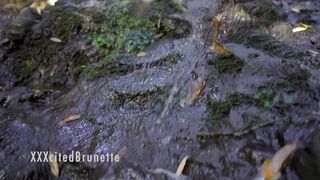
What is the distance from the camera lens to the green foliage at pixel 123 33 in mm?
4168

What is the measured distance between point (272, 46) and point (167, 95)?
50.7 inches

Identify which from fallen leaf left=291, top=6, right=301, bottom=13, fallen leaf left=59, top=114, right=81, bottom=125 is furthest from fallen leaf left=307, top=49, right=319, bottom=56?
fallen leaf left=59, top=114, right=81, bottom=125

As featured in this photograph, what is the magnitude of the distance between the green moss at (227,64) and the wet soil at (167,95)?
0.01 m

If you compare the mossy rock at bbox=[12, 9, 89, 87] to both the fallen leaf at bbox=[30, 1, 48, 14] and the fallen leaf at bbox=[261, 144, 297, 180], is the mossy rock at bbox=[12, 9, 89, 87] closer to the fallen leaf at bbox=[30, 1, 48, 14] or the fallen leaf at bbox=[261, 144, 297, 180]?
the fallen leaf at bbox=[30, 1, 48, 14]

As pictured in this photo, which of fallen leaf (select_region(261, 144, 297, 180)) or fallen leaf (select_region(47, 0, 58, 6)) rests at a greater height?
fallen leaf (select_region(47, 0, 58, 6))

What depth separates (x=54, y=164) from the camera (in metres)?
2.95

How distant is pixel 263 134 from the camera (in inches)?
107

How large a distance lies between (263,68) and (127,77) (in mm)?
1448

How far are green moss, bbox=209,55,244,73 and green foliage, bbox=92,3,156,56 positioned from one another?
1.02 m

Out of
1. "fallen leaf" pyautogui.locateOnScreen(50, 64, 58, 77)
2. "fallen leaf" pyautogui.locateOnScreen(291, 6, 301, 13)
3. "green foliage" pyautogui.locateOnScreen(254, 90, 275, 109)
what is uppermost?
"fallen leaf" pyautogui.locateOnScreen(291, 6, 301, 13)

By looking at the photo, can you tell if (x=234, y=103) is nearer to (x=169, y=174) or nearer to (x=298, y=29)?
(x=169, y=174)

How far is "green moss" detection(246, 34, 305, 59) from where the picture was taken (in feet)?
11.4

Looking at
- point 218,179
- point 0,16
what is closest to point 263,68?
→ point 218,179

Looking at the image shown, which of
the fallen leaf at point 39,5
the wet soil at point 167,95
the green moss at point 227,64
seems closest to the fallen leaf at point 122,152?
the wet soil at point 167,95
